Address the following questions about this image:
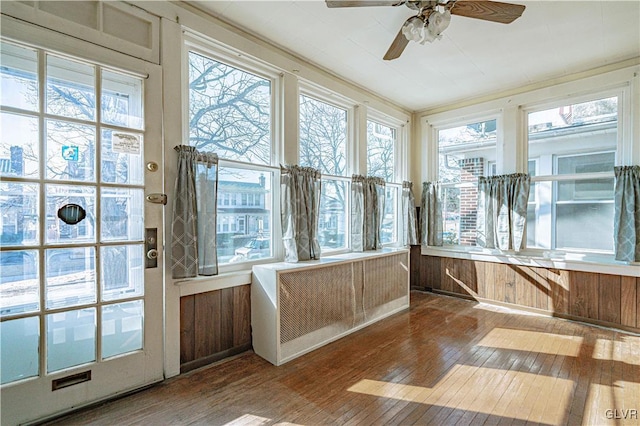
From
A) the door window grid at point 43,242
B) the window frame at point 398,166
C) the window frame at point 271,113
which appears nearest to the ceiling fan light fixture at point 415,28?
the window frame at point 271,113

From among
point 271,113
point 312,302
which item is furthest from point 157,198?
point 312,302

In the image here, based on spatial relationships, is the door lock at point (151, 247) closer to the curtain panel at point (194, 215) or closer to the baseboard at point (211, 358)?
the curtain panel at point (194, 215)

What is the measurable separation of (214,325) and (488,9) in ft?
10.3

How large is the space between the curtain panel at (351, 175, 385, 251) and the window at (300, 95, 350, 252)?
0.12 meters

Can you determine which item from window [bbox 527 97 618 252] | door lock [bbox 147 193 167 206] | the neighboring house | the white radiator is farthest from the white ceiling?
the white radiator

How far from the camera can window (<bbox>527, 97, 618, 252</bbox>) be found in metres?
3.54

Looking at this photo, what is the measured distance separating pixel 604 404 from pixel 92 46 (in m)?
4.10

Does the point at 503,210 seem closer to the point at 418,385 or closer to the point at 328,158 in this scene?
the point at 328,158

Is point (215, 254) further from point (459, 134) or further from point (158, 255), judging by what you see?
point (459, 134)

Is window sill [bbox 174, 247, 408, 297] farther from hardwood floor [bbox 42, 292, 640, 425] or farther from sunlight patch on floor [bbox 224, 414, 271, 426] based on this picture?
sunlight patch on floor [bbox 224, 414, 271, 426]

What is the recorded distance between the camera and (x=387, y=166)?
4676 millimetres

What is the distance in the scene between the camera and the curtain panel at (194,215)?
91.5 inches

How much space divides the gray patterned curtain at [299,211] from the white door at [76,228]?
1.14 m

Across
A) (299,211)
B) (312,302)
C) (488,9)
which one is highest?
(488,9)
